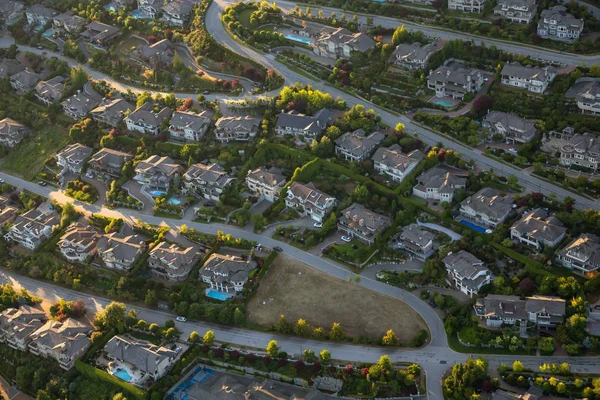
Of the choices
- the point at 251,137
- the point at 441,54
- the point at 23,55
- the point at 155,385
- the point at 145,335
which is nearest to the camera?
the point at 155,385

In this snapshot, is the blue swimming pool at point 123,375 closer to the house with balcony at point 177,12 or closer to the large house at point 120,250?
the large house at point 120,250

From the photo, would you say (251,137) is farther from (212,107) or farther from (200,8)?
(200,8)

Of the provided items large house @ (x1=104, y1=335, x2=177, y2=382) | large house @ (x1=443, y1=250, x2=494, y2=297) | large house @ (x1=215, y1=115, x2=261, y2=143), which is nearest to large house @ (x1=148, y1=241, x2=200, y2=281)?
large house @ (x1=104, y1=335, x2=177, y2=382)

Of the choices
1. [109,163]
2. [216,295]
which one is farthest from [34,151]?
[216,295]

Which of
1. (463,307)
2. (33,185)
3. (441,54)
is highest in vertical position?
(441,54)

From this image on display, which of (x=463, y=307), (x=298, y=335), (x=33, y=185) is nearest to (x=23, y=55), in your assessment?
(x=33, y=185)

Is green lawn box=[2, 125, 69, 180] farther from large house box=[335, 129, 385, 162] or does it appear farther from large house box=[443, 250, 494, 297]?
large house box=[443, 250, 494, 297]

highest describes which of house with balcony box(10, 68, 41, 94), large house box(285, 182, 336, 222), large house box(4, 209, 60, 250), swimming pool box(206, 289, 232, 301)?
large house box(285, 182, 336, 222)
